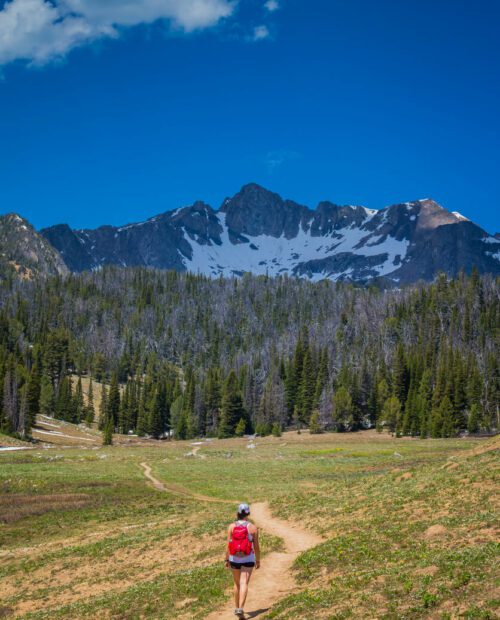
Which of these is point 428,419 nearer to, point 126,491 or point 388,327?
point 126,491

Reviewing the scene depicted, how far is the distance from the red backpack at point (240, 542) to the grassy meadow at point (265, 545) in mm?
1974

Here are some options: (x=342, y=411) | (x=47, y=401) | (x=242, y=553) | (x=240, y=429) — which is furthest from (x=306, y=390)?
(x=242, y=553)

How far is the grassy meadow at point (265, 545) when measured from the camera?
16422 mm

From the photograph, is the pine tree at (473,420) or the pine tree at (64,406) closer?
the pine tree at (473,420)

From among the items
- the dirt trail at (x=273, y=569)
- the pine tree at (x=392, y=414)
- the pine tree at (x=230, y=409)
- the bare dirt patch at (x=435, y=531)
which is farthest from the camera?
the pine tree at (x=230, y=409)

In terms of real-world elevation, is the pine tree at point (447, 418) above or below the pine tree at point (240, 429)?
above

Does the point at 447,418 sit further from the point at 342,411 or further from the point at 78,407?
the point at 78,407

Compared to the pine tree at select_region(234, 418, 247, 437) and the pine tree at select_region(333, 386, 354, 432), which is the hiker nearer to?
the pine tree at select_region(333, 386, 354, 432)

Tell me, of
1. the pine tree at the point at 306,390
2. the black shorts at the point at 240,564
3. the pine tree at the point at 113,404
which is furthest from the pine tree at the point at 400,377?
the black shorts at the point at 240,564

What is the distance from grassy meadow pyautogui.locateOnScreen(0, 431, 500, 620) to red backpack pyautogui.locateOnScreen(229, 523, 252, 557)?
6.47 ft

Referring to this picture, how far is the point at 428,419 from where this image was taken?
111 m

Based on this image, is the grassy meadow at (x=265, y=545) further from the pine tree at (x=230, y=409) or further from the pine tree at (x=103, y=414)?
the pine tree at (x=103, y=414)

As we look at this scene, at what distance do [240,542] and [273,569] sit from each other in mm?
7076

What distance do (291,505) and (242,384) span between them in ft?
419
